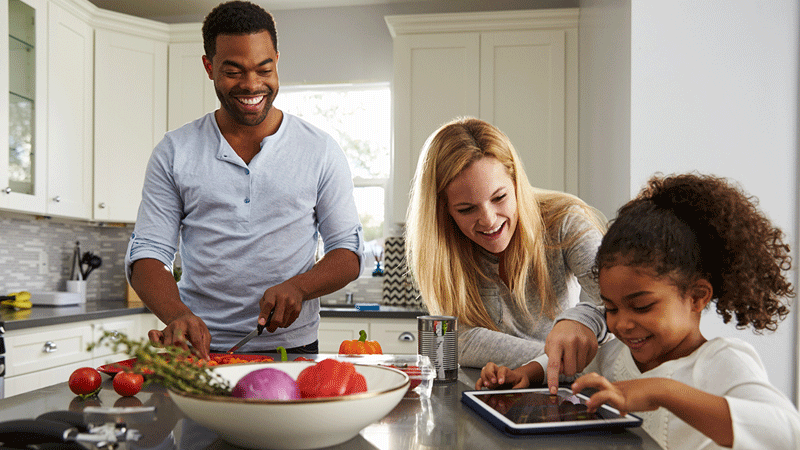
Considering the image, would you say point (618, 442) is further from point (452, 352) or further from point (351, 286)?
point (351, 286)

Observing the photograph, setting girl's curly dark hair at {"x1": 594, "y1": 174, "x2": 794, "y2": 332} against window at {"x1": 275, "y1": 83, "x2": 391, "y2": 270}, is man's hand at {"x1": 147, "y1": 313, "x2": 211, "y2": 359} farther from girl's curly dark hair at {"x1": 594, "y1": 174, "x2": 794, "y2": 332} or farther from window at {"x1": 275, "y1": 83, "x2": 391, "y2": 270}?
window at {"x1": 275, "y1": 83, "x2": 391, "y2": 270}

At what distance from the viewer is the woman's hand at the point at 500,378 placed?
41.3 inches

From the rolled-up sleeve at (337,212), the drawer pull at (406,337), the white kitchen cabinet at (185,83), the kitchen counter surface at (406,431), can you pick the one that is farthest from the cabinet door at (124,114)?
the kitchen counter surface at (406,431)

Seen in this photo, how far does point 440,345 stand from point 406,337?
2097mm

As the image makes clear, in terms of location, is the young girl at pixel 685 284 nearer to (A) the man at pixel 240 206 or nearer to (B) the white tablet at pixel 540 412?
(B) the white tablet at pixel 540 412

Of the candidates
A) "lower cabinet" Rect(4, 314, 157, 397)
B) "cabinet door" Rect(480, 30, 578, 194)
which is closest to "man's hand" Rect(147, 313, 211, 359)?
"lower cabinet" Rect(4, 314, 157, 397)

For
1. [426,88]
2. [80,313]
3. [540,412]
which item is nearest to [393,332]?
[426,88]

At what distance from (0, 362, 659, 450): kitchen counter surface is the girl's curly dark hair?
1.06ft

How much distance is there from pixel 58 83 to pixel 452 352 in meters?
3.03

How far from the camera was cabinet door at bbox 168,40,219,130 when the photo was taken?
12.3 ft

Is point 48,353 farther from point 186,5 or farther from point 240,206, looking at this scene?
point 186,5

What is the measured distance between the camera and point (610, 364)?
3.87 ft

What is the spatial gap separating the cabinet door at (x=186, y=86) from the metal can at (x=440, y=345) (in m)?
2.99

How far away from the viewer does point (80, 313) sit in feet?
9.42
